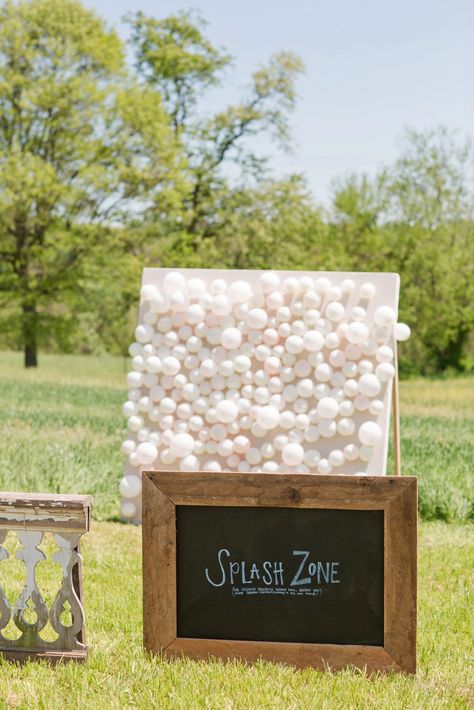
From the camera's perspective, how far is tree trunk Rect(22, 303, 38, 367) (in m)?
26.3

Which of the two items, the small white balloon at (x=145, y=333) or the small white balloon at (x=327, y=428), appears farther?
the small white balloon at (x=145, y=333)

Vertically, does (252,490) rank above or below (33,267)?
below

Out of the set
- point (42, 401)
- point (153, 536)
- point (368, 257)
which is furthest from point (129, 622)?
point (368, 257)

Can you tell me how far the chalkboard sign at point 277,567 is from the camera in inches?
134

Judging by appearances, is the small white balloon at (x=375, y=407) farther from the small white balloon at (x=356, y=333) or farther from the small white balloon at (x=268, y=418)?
the small white balloon at (x=268, y=418)

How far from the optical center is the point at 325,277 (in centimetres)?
670

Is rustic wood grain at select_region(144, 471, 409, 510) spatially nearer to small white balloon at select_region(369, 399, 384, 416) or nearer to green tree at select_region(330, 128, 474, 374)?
small white balloon at select_region(369, 399, 384, 416)

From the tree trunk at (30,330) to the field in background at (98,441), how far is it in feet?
10.5

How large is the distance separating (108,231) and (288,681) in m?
22.9

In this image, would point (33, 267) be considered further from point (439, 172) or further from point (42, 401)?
point (439, 172)

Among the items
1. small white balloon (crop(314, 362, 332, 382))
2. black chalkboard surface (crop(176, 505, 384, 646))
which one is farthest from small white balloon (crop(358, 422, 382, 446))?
black chalkboard surface (crop(176, 505, 384, 646))

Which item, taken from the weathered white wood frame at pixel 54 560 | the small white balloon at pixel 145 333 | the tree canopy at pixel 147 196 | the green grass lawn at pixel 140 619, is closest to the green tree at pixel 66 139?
the tree canopy at pixel 147 196

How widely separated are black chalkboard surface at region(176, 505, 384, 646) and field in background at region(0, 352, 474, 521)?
3.65 m

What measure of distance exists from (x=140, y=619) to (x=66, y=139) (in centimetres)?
2226
